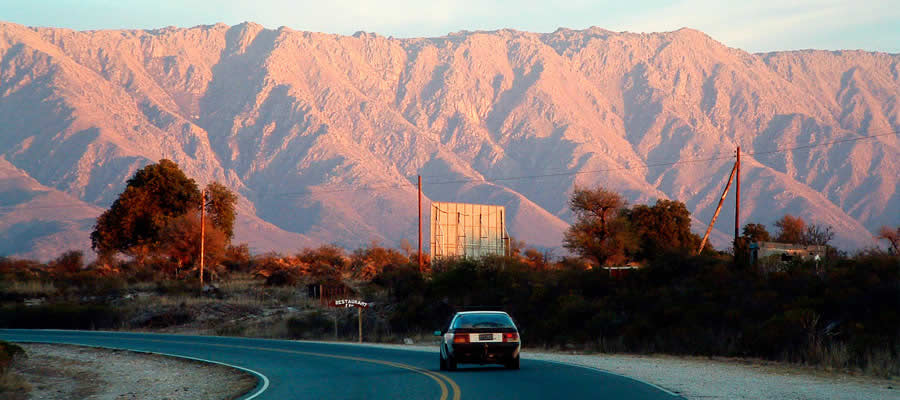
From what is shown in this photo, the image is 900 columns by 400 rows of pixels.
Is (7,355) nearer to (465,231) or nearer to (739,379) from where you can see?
(739,379)

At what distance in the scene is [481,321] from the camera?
91.0 ft

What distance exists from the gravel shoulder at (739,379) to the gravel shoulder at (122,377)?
9689 millimetres

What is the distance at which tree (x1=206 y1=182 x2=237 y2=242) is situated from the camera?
9512 cm

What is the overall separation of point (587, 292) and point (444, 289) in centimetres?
1164

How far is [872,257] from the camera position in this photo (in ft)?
128

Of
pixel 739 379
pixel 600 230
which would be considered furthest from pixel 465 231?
pixel 739 379

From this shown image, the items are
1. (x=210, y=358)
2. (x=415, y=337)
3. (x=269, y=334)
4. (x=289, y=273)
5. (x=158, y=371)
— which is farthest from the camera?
(x=289, y=273)

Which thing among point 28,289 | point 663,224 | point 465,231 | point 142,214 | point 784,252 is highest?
point 142,214

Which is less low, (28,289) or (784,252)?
(784,252)

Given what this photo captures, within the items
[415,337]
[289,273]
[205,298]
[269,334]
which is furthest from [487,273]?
[289,273]

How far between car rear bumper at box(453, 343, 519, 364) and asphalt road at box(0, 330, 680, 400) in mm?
353

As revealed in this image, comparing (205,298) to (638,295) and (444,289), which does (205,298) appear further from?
(638,295)

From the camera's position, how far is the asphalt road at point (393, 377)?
71.5 feet

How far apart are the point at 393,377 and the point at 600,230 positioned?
181ft
